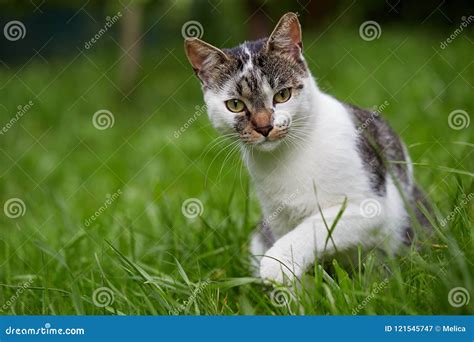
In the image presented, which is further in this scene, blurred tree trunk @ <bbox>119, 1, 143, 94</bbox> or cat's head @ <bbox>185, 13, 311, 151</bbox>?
blurred tree trunk @ <bbox>119, 1, 143, 94</bbox>

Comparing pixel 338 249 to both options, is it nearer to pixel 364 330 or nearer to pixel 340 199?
pixel 340 199

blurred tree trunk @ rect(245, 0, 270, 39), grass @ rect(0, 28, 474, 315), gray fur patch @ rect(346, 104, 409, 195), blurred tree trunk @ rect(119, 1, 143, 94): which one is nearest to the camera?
grass @ rect(0, 28, 474, 315)

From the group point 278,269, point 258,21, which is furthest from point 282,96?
point 258,21

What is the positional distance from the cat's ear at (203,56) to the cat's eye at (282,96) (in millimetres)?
231

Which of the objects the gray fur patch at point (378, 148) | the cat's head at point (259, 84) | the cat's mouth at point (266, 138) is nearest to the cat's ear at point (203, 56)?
the cat's head at point (259, 84)

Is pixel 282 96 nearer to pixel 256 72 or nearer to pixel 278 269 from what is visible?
pixel 256 72

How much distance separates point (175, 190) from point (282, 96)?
1641 mm

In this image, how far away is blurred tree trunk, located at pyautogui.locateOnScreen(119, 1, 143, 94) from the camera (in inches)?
234

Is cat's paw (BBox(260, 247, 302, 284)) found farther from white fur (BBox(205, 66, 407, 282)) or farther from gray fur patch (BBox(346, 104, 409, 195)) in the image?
gray fur patch (BBox(346, 104, 409, 195))

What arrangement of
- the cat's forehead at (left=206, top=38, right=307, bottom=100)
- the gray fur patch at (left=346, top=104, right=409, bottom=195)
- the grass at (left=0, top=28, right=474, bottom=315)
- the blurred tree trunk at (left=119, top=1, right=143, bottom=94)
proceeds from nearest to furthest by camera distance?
1. the grass at (left=0, top=28, right=474, bottom=315)
2. the cat's forehead at (left=206, top=38, right=307, bottom=100)
3. the gray fur patch at (left=346, top=104, right=409, bottom=195)
4. the blurred tree trunk at (left=119, top=1, right=143, bottom=94)

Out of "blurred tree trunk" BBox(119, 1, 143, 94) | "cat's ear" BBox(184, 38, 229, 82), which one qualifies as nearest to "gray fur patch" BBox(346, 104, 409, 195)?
"cat's ear" BBox(184, 38, 229, 82)

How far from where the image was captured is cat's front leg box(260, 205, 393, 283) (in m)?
2.08

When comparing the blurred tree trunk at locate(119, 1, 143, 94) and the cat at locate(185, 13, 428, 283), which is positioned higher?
the cat at locate(185, 13, 428, 283)

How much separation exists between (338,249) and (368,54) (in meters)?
3.57
